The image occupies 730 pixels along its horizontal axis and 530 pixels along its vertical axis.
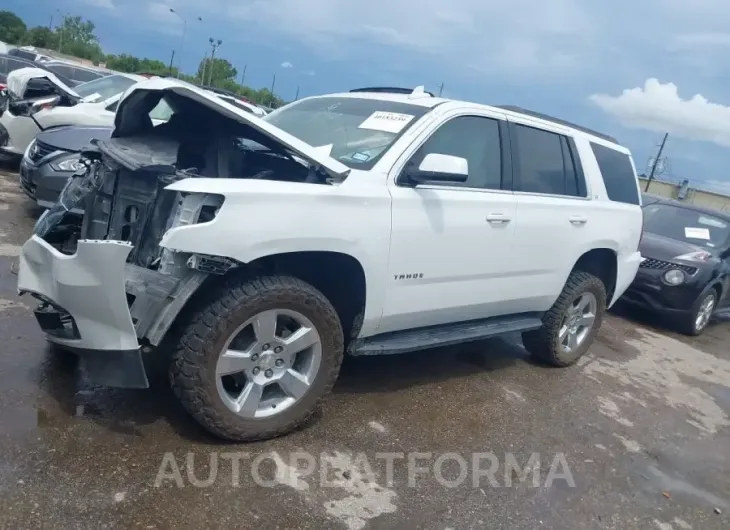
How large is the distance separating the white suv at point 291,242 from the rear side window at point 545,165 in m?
0.02

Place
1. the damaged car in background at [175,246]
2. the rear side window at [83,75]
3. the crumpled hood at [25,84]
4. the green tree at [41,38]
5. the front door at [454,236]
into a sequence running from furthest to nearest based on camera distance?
the green tree at [41,38] < the rear side window at [83,75] < the crumpled hood at [25,84] < the front door at [454,236] < the damaged car in background at [175,246]

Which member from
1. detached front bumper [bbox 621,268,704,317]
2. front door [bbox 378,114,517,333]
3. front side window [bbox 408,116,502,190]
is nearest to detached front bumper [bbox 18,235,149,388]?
front door [bbox 378,114,517,333]

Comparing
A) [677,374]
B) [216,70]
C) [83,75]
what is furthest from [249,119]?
[216,70]

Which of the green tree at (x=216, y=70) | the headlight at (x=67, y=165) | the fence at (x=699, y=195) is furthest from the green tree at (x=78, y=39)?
the headlight at (x=67, y=165)

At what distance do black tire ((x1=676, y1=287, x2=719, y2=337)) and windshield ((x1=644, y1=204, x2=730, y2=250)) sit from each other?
73 cm

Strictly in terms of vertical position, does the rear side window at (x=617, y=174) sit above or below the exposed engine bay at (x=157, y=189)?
above

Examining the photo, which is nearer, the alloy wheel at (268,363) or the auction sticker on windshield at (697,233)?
the alloy wheel at (268,363)

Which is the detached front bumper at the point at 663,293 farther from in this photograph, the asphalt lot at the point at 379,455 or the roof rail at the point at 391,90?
the roof rail at the point at 391,90

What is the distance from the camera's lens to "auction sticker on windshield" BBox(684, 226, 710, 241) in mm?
8984

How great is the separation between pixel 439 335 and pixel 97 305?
7.00 feet

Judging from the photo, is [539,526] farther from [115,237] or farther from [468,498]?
[115,237]

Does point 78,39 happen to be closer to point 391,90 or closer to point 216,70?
point 216,70

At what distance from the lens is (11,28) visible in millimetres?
74938

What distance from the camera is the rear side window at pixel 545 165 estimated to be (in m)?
4.72
